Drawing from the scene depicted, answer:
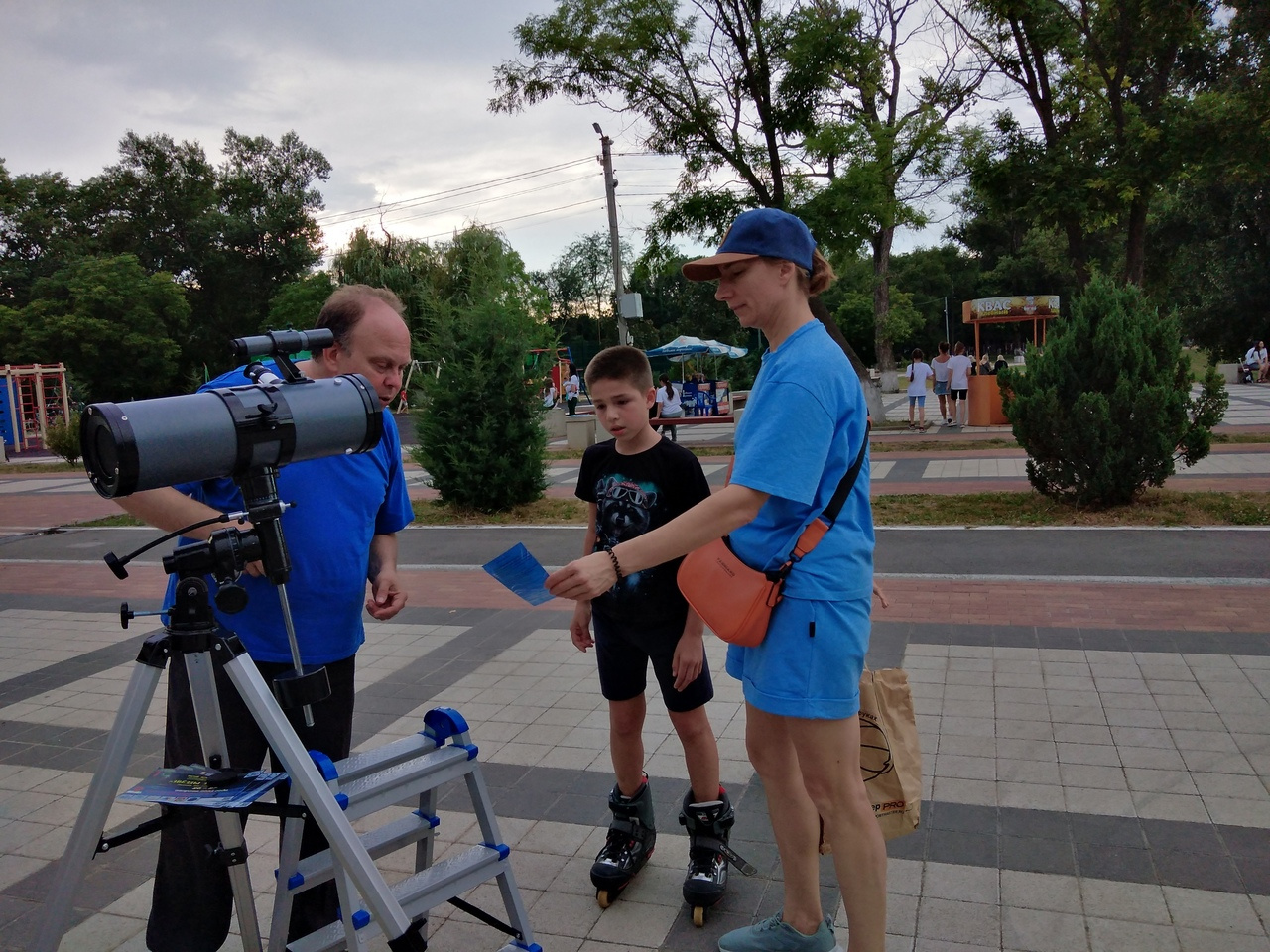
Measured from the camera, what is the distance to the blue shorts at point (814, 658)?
7.08ft

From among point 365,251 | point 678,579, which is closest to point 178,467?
point 678,579

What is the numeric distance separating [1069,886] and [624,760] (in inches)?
54.4

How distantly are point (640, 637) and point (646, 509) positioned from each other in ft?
1.26

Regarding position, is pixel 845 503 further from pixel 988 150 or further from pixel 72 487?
pixel 72 487

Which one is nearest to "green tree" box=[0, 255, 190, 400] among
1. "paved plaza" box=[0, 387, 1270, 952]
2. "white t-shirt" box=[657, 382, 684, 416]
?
"white t-shirt" box=[657, 382, 684, 416]

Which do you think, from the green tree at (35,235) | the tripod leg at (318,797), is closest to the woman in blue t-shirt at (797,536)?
the tripod leg at (318,797)

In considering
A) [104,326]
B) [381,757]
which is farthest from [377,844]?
[104,326]

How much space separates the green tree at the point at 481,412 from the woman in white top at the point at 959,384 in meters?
10.8

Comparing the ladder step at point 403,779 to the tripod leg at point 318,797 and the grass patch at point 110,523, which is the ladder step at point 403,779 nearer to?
the tripod leg at point 318,797

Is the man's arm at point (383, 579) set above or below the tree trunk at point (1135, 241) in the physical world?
below

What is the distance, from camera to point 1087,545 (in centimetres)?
787

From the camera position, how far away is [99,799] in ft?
6.29

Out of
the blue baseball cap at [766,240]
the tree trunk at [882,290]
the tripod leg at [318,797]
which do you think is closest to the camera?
the tripod leg at [318,797]

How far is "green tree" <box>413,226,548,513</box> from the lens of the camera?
441 inches
